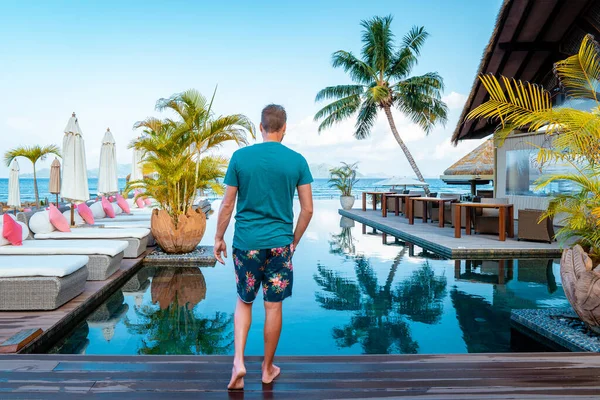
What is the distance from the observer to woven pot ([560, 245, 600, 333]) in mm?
3676

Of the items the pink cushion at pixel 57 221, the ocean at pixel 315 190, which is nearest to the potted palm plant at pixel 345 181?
the pink cushion at pixel 57 221

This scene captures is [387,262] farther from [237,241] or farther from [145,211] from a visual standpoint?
[145,211]

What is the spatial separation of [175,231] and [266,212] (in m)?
5.99

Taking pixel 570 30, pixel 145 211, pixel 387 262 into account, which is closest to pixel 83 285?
pixel 387 262

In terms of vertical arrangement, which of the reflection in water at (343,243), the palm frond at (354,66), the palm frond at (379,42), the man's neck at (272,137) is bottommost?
the reflection in water at (343,243)

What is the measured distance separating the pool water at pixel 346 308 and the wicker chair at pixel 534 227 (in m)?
1.48

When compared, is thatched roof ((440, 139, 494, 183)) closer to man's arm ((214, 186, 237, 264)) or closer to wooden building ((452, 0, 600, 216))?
wooden building ((452, 0, 600, 216))

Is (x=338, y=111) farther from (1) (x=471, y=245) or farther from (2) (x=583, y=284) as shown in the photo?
(2) (x=583, y=284)

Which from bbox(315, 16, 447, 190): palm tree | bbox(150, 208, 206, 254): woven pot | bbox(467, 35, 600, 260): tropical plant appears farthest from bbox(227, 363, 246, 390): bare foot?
bbox(315, 16, 447, 190): palm tree

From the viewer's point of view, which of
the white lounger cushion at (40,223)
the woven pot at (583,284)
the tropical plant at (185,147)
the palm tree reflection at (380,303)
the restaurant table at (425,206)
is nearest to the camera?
the woven pot at (583,284)

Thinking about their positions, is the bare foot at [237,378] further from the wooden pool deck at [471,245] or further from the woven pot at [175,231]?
the wooden pool deck at [471,245]

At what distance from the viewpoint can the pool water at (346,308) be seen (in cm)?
396

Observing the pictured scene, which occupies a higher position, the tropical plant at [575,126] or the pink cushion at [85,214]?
the tropical plant at [575,126]

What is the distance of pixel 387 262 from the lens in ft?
25.5
